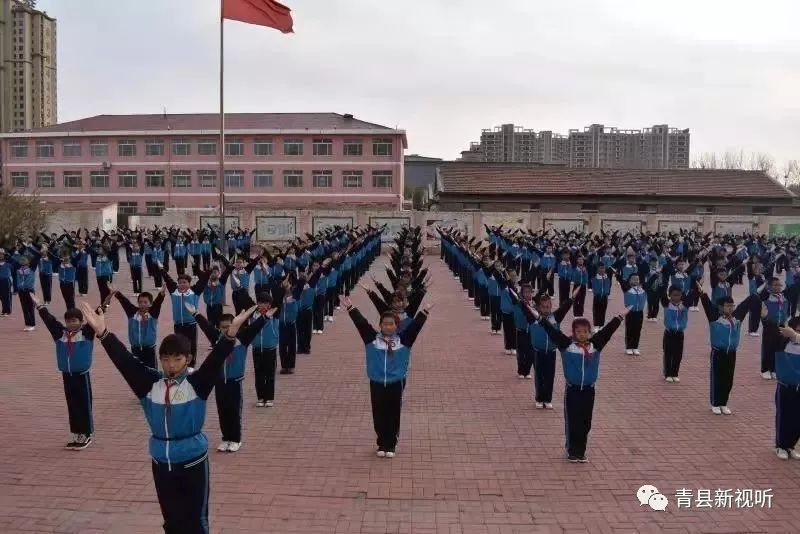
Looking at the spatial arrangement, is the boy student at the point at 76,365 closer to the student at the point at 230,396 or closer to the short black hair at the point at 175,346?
the student at the point at 230,396

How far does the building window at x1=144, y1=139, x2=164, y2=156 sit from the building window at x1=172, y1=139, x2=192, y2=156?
0.77 meters

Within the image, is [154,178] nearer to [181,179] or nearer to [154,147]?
[181,179]

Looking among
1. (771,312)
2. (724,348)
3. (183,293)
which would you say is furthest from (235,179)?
A: (724,348)

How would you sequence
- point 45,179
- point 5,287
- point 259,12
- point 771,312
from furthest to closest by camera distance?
point 45,179 < point 259,12 < point 5,287 < point 771,312

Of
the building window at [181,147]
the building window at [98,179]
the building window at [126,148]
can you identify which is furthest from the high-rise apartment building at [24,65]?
the building window at [181,147]

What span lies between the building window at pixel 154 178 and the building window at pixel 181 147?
1660mm

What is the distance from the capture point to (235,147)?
4081 centimetres

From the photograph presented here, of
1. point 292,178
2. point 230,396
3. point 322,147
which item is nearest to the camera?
point 230,396

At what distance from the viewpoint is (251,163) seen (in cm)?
4075

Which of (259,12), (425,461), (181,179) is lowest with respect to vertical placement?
(425,461)

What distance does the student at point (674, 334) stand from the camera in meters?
9.16

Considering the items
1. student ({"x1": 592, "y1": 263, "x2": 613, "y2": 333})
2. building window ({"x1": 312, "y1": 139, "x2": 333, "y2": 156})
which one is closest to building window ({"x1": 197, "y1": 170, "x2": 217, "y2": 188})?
building window ({"x1": 312, "y1": 139, "x2": 333, "y2": 156})

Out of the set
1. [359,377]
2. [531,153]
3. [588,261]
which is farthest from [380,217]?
[531,153]

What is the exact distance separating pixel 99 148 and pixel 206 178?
6960 millimetres
